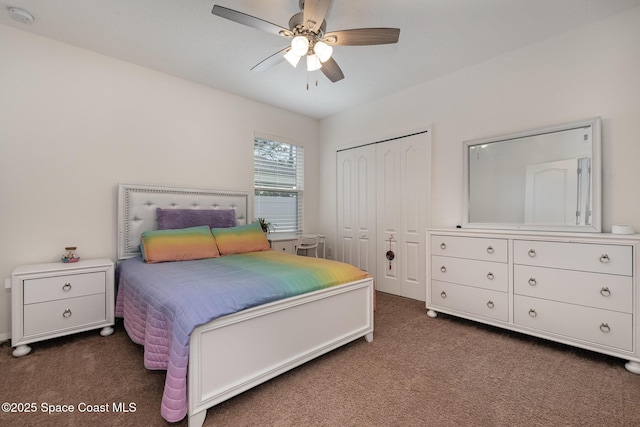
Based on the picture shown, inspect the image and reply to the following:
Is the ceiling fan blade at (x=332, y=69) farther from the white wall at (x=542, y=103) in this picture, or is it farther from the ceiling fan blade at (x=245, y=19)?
the white wall at (x=542, y=103)

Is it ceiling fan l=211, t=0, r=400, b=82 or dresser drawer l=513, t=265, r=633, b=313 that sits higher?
ceiling fan l=211, t=0, r=400, b=82

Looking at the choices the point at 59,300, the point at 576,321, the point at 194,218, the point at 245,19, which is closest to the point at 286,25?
the point at 245,19

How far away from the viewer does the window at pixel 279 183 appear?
413 cm

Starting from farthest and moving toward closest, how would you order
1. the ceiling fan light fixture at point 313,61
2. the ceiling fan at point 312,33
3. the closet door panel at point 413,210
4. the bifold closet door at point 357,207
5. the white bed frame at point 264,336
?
the bifold closet door at point 357,207, the closet door panel at point 413,210, the ceiling fan light fixture at point 313,61, the ceiling fan at point 312,33, the white bed frame at point 264,336

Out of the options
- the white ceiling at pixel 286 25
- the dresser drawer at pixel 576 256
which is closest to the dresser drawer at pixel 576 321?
the dresser drawer at pixel 576 256

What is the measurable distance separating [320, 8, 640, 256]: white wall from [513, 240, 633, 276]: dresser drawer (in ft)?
A: 1.31

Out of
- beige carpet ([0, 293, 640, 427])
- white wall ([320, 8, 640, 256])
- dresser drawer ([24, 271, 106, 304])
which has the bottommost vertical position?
beige carpet ([0, 293, 640, 427])

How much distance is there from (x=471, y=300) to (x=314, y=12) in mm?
2729

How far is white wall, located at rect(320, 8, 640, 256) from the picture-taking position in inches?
87.4

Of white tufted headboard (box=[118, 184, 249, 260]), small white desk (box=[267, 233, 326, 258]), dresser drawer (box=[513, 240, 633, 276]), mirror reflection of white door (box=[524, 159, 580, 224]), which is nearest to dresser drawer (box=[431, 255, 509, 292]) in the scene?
dresser drawer (box=[513, 240, 633, 276])

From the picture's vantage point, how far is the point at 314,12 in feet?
5.83

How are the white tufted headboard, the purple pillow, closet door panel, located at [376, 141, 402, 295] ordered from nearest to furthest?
1. the white tufted headboard
2. the purple pillow
3. closet door panel, located at [376, 141, 402, 295]

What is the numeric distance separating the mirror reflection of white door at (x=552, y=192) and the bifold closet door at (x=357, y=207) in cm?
183

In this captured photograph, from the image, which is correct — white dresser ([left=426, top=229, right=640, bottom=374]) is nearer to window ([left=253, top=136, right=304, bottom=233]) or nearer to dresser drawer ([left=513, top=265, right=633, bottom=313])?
dresser drawer ([left=513, top=265, right=633, bottom=313])
